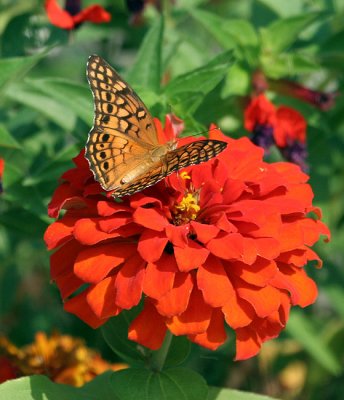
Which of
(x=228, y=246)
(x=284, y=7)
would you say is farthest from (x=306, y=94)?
(x=228, y=246)

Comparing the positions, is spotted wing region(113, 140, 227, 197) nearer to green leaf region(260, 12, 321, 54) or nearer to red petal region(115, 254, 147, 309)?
red petal region(115, 254, 147, 309)

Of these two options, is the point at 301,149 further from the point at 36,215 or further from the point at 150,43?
the point at 36,215

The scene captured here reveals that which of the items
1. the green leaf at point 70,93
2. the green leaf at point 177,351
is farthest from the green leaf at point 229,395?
the green leaf at point 70,93

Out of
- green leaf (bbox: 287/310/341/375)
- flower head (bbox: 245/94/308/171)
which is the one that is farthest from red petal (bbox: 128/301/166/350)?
green leaf (bbox: 287/310/341/375)

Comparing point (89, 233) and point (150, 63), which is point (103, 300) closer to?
point (89, 233)

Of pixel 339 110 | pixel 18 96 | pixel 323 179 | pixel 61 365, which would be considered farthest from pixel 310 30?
pixel 61 365
